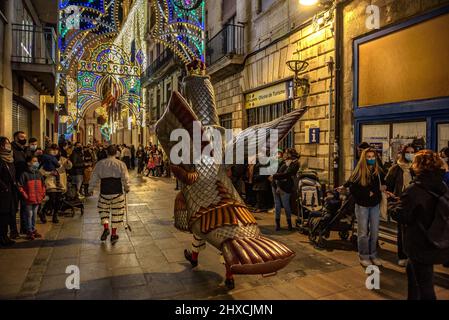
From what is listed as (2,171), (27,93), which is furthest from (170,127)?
(27,93)

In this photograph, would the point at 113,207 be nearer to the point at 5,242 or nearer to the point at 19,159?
the point at 5,242

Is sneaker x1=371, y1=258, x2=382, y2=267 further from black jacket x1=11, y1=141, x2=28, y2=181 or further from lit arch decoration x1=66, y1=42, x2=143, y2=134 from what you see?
lit arch decoration x1=66, y1=42, x2=143, y2=134

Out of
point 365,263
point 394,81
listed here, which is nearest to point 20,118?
point 394,81

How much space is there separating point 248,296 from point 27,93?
12.1 meters

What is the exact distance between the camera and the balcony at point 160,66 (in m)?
22.4

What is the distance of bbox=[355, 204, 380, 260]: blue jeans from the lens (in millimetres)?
4875

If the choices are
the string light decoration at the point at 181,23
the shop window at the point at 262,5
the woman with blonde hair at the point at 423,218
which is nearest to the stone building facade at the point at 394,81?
the woman with blonde hair at the point at 423,218

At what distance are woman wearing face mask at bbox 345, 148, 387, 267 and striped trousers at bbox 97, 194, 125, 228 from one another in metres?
3.91

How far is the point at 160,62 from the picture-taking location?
25.1 meters

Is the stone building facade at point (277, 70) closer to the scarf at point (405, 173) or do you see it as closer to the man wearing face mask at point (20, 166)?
the scarf at point (405, 173)

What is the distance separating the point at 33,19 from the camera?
567 inches

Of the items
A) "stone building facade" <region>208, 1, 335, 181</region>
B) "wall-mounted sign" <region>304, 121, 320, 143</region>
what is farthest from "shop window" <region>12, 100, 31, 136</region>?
"wall-mounted sign" <region>304, 121, 320, 143</region>

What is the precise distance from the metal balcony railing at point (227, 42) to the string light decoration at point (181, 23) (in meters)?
3.73

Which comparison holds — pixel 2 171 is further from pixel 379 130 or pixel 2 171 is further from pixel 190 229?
pixel 379 130
